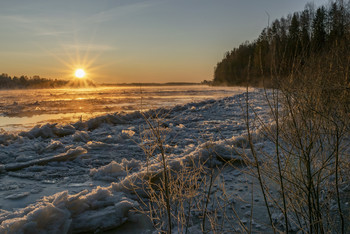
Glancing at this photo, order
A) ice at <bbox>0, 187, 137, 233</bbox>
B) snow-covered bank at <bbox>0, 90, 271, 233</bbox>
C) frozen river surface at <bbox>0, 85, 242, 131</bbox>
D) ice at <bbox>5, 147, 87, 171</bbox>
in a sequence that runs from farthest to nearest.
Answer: frozen river surface at <bbox>0, 85, 242, 131</bbox>, ice at <bbox>5, 147, 87, 171</bbox>, snow-covered bank at <bbox>0, 90, 271, 233</bbox>, ice at <bbox>0, 187, 137, 233</bbox>

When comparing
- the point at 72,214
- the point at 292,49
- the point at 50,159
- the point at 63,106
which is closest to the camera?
the point at 72,214

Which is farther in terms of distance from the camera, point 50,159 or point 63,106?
point 63,106

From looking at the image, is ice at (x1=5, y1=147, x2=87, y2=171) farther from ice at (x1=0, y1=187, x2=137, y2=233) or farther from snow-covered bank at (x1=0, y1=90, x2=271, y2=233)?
ice at (x1=0, y1=187, x2=137, y2=233)

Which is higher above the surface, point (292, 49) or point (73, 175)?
point (292, 49)

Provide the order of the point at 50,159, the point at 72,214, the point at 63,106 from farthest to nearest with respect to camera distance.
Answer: the point at 63,106 → the point at 50,159 → the point at 72,214

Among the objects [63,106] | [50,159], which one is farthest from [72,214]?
[63,106]

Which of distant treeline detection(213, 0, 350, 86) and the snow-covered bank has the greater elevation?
distant treeline detection(213, 0, 350, 86)

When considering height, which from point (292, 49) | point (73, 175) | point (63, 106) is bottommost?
point (73, 175)

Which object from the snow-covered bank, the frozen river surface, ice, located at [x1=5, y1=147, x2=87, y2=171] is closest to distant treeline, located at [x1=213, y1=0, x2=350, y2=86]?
the snow-covered bank

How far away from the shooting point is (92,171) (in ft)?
16.2

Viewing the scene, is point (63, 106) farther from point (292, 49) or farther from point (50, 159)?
point (292, 49)

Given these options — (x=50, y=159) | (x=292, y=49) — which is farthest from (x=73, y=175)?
(x=292, y=49)

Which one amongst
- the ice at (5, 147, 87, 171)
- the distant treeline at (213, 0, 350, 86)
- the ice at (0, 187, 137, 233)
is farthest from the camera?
the ice at (5, 147, 87, 171)

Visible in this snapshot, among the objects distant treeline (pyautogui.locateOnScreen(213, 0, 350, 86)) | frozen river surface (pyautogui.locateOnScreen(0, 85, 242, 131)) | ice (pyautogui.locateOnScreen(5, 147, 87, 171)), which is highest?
distant treeline (pyautogui.locateOnScreen(213, 0, 350, 86))
